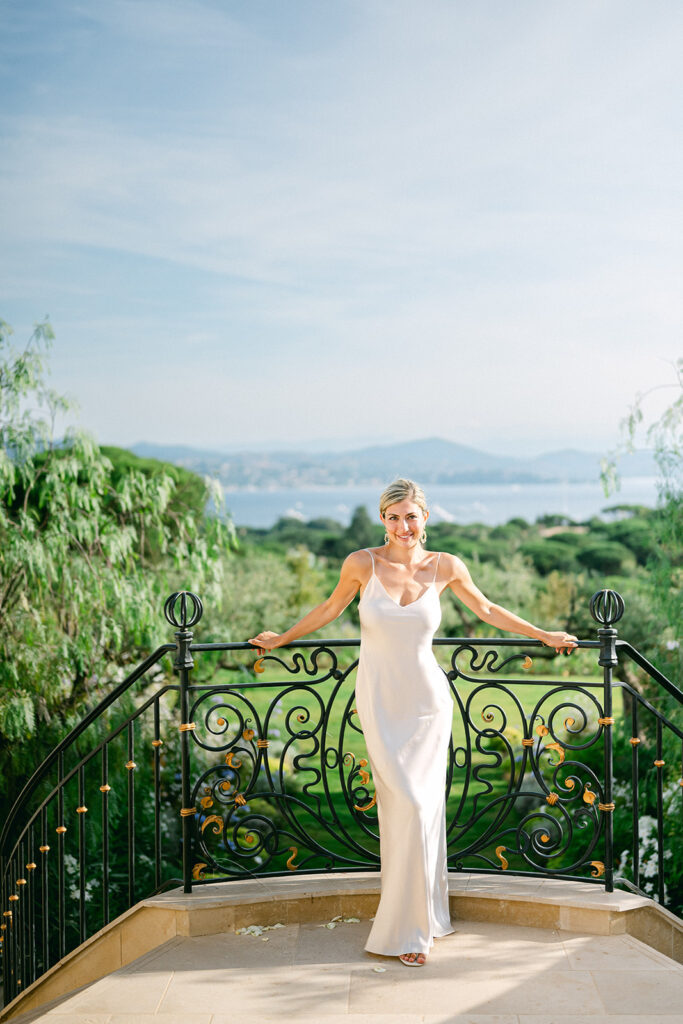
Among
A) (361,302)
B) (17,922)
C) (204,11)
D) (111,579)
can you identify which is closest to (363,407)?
(361,302)

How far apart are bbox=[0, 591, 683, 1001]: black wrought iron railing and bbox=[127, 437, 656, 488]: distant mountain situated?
25.4 ft

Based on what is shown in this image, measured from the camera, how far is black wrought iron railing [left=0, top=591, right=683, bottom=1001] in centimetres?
354

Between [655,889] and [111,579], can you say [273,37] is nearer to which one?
[111,579]

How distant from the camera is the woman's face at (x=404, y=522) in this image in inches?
132

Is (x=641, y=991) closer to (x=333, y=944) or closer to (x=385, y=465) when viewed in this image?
(x=333, y=944)

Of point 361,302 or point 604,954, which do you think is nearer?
point 604,954

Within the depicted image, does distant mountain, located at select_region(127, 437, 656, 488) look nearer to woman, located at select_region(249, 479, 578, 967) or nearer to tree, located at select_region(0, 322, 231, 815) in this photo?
tree, located at select_region(0, 322, 231, 815)

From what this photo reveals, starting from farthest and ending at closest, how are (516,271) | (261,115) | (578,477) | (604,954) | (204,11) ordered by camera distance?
(516,271)
(578,477)
(261,115)
(204,11)
(604,954)

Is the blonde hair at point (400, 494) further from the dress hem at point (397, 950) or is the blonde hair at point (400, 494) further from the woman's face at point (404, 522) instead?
the dress hem at point (397, 950)

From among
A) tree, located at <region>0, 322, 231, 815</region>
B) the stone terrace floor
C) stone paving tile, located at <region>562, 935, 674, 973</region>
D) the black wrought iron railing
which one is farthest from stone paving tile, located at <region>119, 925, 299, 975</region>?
tree, located at <region>0, 322, 231, 815</region>

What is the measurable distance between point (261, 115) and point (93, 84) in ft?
15.6

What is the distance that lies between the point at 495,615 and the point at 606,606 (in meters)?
0.41

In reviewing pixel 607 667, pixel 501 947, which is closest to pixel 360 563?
pixel 607 667

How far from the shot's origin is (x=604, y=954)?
3.17 meters
